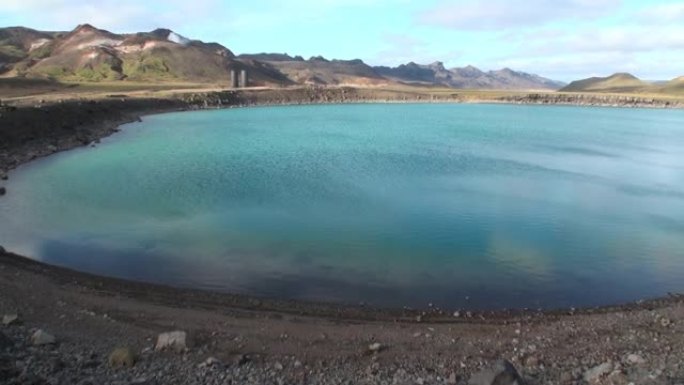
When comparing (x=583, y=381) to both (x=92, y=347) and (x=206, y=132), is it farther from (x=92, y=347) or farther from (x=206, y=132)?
(x=206, y=132)

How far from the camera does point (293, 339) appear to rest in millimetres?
11133

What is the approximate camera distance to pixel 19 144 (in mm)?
36938

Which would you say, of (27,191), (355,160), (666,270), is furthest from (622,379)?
(355,160)

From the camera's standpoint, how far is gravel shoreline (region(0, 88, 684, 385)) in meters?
9.23

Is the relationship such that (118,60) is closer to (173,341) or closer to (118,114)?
(118,114)

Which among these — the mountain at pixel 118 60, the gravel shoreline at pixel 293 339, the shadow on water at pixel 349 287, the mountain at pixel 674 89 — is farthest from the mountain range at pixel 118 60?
the mountain at pixel 674 89

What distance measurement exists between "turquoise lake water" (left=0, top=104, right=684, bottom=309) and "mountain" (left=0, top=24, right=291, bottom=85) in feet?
315

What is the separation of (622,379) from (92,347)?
8.97 m

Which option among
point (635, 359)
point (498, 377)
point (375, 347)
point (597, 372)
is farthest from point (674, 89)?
point (498, 377)

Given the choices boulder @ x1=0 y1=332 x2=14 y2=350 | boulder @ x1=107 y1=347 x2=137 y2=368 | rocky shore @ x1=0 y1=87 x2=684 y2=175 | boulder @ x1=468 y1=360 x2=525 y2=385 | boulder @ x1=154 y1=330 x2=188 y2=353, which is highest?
boulder @ x1=468 y1=360 x2=525 y2=385

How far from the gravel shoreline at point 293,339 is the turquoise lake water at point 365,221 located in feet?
3.98

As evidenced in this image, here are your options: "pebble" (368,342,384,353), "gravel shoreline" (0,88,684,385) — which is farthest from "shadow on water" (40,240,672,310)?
"pebble" (368,342,384,353)

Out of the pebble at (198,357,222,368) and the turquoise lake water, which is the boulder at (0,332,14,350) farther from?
the turquoise lake water

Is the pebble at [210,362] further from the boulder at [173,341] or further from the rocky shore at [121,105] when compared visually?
the rocky shore at [121,105]
